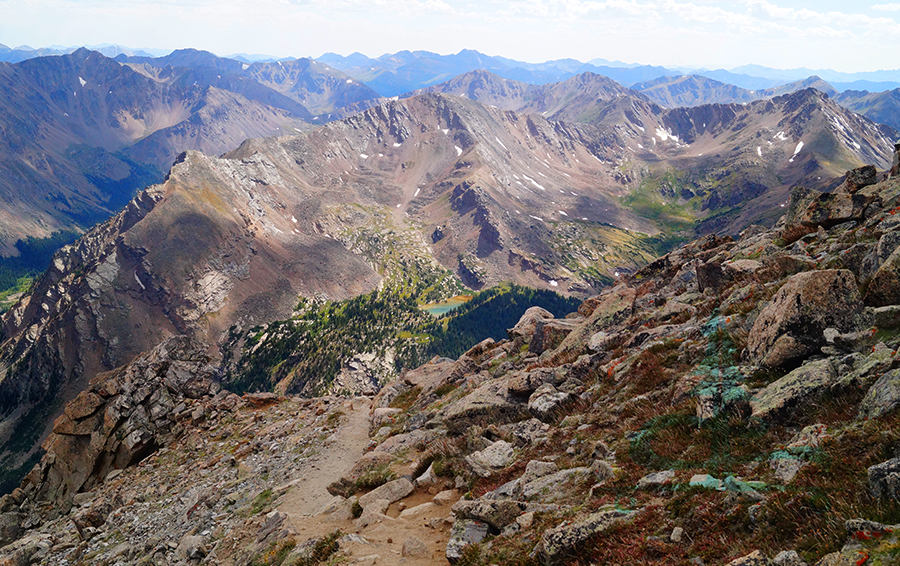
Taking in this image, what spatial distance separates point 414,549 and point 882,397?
11405mm

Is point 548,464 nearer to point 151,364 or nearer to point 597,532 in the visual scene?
point 597,532

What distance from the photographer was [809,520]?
22.1ft

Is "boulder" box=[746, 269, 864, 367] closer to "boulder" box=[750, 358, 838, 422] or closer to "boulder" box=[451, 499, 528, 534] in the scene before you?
"boulder" box=[750, 358, 838, 422]

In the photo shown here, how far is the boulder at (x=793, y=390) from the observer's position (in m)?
10.1

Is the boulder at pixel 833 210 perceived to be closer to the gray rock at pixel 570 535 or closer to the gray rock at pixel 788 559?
the gray rock at pixel 570 535

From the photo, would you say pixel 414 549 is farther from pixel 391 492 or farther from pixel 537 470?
pixel 391 492

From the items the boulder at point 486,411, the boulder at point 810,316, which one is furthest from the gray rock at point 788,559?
the boulder at point 486,411

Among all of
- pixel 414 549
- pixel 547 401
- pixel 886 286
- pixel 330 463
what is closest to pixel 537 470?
pixel 414 549

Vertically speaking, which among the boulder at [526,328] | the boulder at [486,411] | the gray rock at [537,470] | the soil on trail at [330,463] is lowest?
the soil on trail at [330,463]

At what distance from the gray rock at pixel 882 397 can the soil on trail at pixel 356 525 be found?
33.3 ft

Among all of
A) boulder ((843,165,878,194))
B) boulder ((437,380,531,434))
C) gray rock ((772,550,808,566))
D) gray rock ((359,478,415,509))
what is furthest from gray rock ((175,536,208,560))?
boulder ((843,165,878,194))

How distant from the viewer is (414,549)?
496 inches

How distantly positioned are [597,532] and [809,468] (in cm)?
395

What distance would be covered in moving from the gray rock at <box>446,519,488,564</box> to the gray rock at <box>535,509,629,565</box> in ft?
8.95
